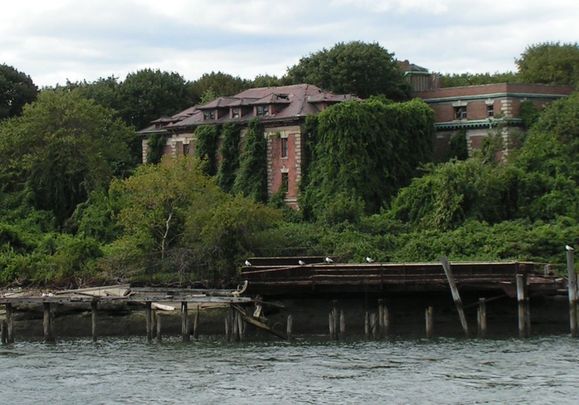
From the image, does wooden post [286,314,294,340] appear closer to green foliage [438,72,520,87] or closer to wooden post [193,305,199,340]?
wooden post [193,305,199,340]

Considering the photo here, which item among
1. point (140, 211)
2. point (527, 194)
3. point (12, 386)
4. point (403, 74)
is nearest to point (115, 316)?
point (140, 211)

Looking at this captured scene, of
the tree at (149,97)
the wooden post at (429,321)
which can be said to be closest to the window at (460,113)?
the tree at (149,97)

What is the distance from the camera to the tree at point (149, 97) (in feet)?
376

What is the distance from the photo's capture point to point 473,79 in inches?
4781

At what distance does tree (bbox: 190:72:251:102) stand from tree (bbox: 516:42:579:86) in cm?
2379

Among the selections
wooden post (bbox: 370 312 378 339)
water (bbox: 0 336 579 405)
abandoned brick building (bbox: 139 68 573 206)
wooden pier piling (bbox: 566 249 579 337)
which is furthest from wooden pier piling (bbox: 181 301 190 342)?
abandoned brick building (bbox: 139 68 573 206)

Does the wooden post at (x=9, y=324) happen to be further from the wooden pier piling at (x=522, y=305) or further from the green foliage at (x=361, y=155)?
the green foliage at (x=361, y=155)

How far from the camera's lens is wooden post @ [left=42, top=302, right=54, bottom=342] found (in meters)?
62.2

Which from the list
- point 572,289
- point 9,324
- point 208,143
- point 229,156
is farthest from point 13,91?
point 572,289

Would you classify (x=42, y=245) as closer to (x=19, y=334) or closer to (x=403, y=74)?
(x=19, y=334)

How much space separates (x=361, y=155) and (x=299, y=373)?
3799 cm

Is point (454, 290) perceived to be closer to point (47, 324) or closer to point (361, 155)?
point (47, 324)

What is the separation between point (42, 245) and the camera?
79938 mm

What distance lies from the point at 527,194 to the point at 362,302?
20389 millimetres
